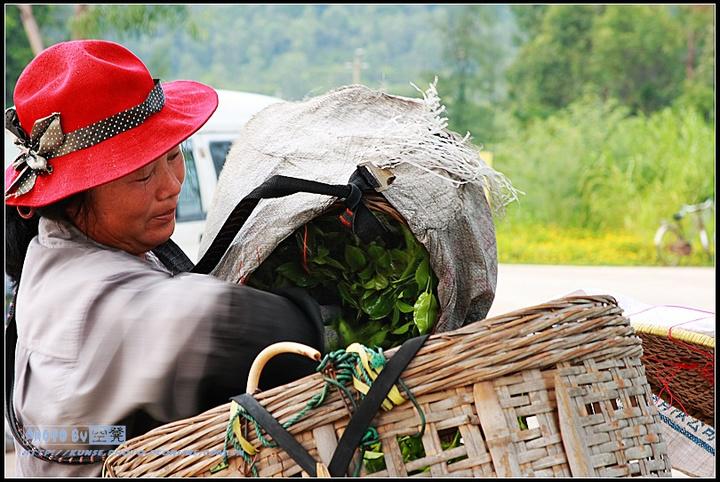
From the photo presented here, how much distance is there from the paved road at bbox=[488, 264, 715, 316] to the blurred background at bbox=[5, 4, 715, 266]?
3.81 ft

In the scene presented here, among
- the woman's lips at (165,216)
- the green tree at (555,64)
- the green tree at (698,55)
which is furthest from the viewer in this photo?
the green tree at (555,64)

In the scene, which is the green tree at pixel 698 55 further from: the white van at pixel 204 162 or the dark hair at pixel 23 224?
the dark hair at pixel 23 224

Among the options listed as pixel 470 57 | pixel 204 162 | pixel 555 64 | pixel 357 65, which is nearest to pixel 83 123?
pixel 204 162

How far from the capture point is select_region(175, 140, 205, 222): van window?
199 inches

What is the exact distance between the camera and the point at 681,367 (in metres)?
1.70

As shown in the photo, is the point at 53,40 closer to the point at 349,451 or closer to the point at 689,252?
the point at 689,252

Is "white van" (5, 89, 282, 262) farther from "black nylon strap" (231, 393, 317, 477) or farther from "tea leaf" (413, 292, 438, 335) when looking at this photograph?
"black nylon strap" (231, 393, 317, 477)

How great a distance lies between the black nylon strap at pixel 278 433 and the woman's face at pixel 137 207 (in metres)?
0.41

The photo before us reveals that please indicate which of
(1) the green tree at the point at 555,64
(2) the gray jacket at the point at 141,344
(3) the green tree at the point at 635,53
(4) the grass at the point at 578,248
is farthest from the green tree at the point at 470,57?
(2) the gray jacket at the point at 141,344

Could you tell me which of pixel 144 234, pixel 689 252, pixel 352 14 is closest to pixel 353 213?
pixel 144 234

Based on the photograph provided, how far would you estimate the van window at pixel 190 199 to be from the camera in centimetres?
504

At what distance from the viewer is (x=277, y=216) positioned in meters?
1.35

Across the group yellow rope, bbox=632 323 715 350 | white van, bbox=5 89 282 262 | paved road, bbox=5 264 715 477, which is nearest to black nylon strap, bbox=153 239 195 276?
yellow rope, bbox=632 323 715 350

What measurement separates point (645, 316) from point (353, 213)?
30.1 inches
